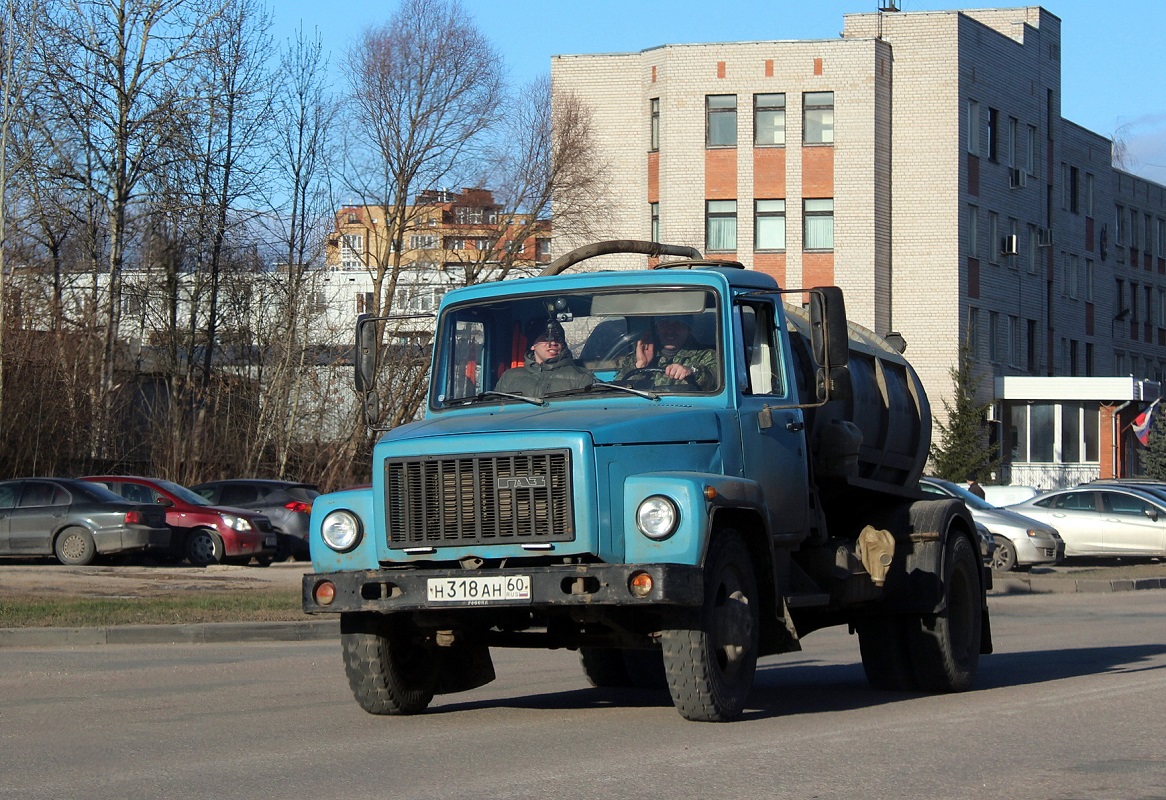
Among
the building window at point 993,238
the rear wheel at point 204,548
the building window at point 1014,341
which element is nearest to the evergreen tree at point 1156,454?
the building window at point 1014,341

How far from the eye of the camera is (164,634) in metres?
14.8

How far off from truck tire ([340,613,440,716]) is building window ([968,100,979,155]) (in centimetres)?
4751

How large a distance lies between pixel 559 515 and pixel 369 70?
38477 mm

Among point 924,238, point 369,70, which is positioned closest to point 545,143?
point 369,70

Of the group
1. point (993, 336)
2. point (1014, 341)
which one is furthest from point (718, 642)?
point (1014, 341)

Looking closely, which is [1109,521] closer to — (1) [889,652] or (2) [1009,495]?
(2) [1009,495]

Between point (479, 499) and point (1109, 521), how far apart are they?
25168mm

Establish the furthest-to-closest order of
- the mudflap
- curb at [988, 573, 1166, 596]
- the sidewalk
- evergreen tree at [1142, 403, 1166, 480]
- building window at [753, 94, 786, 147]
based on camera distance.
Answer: evergreen tree at [1142, 403, 1166, 480]
building window at [753, 94, 786, 147]
curb at [988, 573, 1166, 596]
the sidewalk
the mudflap

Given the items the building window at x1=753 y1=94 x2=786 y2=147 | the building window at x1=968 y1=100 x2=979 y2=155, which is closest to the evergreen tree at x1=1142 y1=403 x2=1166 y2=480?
the building window at x1=968 y1=100 x2=979 y2=155

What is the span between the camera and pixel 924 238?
173 ft

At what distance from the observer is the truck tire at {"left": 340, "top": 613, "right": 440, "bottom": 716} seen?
30.1 feet

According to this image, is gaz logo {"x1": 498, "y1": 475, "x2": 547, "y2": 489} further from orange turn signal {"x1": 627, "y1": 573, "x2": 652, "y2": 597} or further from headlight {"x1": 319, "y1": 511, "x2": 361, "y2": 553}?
headlight {"x1": 319, "y1": 511, "x2": 361, "y2": 553}

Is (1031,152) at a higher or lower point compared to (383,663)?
higher

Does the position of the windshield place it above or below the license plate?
above
